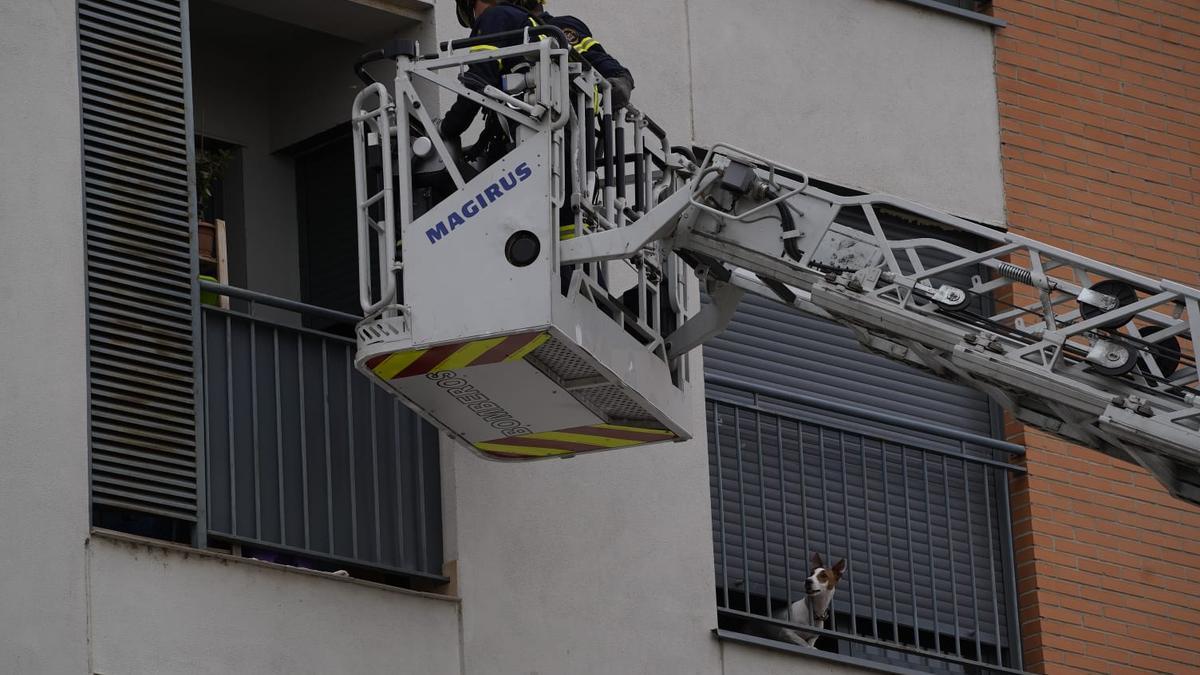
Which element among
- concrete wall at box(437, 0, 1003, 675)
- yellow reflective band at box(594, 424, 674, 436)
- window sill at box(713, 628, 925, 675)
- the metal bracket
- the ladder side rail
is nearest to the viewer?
the ladder side rail

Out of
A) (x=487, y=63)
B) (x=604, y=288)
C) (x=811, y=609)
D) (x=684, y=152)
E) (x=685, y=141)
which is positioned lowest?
(x=811, y=609)

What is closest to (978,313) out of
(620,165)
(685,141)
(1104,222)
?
(620,165)

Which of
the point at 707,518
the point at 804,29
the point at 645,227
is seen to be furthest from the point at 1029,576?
the point at 645,227

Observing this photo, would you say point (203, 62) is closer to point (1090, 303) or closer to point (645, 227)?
point (645, 227)

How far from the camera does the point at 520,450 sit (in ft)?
44.9

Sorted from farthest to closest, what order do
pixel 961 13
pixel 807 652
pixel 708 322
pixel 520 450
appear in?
1. pixel 961 13
2. pixel 807 652
3. pixel 520 450
4. pixel 708 322

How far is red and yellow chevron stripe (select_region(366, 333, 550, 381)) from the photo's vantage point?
1237 centimetres

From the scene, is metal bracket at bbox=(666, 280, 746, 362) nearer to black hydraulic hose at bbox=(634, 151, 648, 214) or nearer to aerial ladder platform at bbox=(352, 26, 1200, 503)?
aerial ladder platform at bbox=(352, 26, 1200, 503)

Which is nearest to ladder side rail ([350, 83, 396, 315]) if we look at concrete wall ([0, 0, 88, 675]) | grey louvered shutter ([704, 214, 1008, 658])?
concrete wall ([0, 0, 88, 675])

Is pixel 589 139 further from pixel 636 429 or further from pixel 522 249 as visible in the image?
pixel 636 429

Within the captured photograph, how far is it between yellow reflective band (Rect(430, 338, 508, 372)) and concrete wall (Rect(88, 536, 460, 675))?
4.95 ft

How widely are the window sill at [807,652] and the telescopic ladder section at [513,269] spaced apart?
1.94 m

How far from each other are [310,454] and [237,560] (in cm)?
108

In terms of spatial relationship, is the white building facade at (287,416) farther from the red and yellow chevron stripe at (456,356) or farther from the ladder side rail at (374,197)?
the red and yellow chevron stripe at (456,356)
